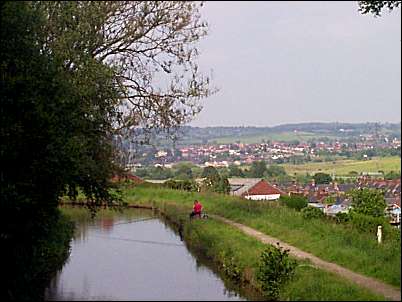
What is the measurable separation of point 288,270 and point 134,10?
366 inches

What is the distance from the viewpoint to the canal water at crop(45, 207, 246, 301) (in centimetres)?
1588

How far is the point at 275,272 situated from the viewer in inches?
607

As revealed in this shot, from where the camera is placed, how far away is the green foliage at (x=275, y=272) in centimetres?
1520

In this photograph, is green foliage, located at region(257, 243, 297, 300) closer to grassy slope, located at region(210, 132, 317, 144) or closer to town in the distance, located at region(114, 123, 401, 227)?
town in the distance, located at region(114, 123, 401, 227)

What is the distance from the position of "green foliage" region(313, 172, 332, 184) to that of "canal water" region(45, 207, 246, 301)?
28.1 feet

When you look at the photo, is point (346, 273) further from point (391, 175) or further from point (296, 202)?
point (391, 175)

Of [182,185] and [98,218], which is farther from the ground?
[182,185]

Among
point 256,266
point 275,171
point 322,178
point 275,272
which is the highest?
point 322,178

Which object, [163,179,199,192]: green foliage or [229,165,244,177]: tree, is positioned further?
[229,165,244,177]: tree

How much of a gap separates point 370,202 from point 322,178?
10338mm

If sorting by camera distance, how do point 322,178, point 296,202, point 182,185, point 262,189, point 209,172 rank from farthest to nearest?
1. point 209,172
2. point 182,185
3. point 322,178
4. point 262,189
5. point 296,202

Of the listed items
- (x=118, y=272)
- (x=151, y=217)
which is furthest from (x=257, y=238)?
(x=151, y=217)

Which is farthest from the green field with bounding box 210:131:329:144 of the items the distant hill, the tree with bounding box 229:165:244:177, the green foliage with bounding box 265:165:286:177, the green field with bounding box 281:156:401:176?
the green foliage with bounding box 265:165:286:177

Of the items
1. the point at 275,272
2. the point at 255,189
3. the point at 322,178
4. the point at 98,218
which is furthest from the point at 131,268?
the point at 322,178
